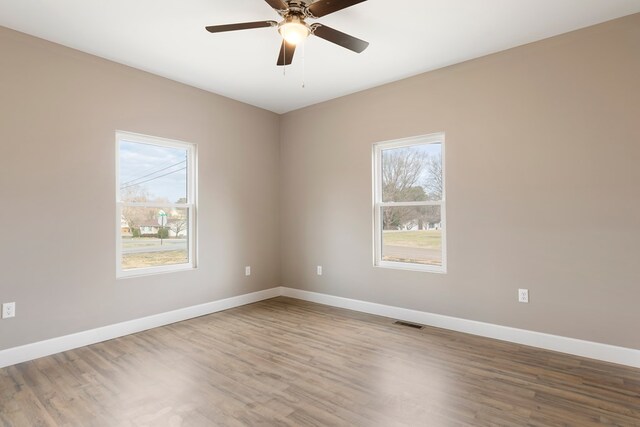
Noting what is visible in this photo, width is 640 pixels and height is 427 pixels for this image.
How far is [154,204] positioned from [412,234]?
9.80 ft

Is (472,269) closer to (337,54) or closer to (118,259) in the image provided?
(337,54)

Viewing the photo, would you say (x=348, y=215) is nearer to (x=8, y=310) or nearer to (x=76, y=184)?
(x=76, y=184)

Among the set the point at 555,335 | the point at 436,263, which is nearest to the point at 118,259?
the point at 436,263

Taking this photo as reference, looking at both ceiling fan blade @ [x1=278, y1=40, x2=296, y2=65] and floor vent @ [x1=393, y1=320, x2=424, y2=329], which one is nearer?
ceiling fan blade @ [x1=278, y1=40, x2=296, y2=65]

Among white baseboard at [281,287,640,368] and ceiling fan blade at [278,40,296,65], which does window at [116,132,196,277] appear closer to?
ceiling fan blade at [278,40,296,65]

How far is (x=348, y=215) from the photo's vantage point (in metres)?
4.41

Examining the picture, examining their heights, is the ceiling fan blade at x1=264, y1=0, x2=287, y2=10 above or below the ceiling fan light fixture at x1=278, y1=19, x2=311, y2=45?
above

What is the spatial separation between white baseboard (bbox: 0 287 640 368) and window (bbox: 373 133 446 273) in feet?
1.82

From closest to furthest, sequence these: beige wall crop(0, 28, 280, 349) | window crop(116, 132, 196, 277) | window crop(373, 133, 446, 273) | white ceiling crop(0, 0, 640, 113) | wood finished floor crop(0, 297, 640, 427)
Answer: wood finished floor crop(0, 297, 640, 427), white ceiling crop(0, 0, 640, 113), beige wall crop(0, 28, 280, 349), window crop(116, 132, 196, 277), window crop(373, 133, 446, 273)

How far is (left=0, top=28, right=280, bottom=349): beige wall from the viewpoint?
2.83m

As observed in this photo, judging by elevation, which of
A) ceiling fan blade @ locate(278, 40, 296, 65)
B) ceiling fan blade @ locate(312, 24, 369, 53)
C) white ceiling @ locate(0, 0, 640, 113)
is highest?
white ceiling @ locate(0, 0, 640, 113)

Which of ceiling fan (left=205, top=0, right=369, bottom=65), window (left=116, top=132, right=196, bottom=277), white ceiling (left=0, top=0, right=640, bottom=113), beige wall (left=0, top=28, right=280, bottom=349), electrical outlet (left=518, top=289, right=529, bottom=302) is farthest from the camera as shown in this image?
window (left=116, top=132, right=196, bottom=277)

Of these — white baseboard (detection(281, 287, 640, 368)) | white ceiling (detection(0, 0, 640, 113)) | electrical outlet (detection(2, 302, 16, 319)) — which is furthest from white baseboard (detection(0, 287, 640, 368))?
white ceiling (detection(0, 0, 640, 113))

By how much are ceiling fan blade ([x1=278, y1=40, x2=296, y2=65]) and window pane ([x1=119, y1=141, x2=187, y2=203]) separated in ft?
6.22
